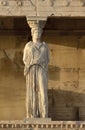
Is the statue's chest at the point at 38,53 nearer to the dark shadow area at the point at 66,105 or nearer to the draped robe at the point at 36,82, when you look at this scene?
the draped robe at the point at 36,82

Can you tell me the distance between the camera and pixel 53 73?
19.0m

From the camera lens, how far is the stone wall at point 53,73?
18.8 metres

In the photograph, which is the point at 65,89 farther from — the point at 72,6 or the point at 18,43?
the point at 72,6

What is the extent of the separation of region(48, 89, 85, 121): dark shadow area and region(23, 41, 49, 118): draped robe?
231 centimetres

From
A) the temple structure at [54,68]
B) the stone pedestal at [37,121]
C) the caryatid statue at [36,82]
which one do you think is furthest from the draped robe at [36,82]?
the temple structure at [54,68]

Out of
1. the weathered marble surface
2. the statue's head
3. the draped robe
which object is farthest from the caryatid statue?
the weathered marble surface

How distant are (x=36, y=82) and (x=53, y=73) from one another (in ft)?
8.27

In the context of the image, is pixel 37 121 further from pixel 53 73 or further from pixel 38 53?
pixel 53 73

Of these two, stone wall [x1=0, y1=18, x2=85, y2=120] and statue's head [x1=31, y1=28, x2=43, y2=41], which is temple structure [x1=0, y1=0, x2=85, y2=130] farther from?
statue's head [x1=31, y1=28, x2=43, y2=41]

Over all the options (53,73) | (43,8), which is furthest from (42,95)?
(53,73)

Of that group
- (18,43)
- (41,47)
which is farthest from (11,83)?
(41,47)

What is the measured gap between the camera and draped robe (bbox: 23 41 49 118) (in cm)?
1644

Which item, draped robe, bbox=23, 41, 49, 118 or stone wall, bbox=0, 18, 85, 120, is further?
stone wall, bbox=0, 18, 85, 120

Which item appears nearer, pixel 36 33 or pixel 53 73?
pixel 36 33
